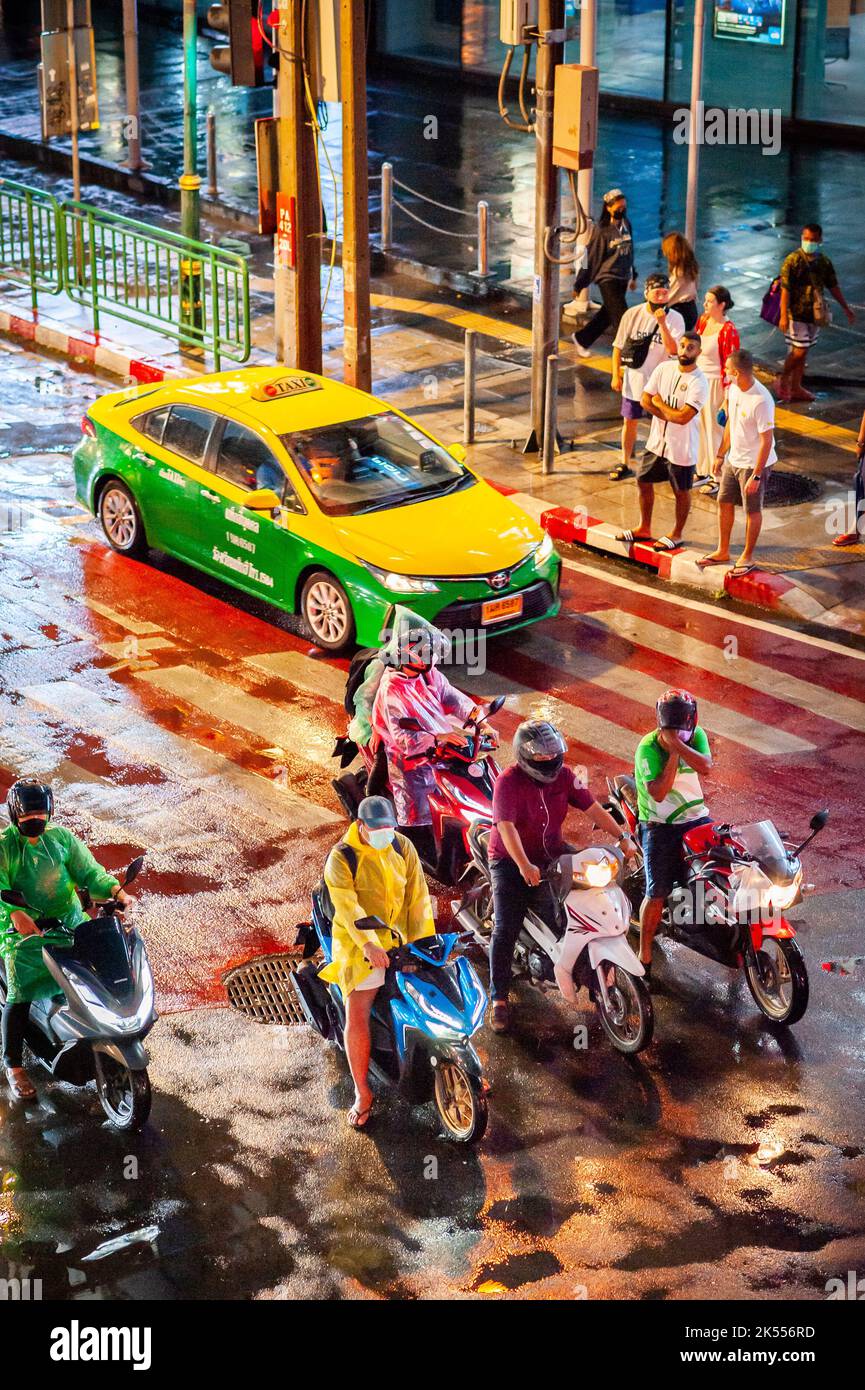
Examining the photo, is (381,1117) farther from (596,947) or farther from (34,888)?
(34,888)

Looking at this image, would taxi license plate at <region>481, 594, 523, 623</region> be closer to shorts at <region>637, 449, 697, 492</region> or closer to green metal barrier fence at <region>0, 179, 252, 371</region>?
shorts at <region>637, 449, 697, 492</region>

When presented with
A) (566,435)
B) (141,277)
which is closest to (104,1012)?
(566,435)

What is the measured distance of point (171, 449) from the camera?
16.0 metres

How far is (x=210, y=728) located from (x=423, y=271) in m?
11.2

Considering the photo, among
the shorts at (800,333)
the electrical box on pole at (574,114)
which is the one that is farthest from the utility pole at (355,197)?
the shorts at (800,333)

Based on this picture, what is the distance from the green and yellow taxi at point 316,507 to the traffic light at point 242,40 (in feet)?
10.9

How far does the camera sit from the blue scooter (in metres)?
9.25

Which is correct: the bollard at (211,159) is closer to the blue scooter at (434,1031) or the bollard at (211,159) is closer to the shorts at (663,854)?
the shorts at (663,854)

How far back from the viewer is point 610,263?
65.0 feet

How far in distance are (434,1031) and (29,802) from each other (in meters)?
2.13

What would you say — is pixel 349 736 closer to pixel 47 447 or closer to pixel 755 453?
pixel 755 453

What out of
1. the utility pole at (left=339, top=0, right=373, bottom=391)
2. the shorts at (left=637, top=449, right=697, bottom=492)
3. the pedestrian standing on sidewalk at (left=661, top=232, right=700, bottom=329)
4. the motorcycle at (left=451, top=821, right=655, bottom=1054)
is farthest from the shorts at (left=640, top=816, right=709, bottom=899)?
the utility pole at (left=339, top=0, right=373, bottom=391)

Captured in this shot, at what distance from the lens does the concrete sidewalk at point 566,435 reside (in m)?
16.0

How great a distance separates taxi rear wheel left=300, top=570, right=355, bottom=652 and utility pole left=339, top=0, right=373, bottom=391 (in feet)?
14.9
